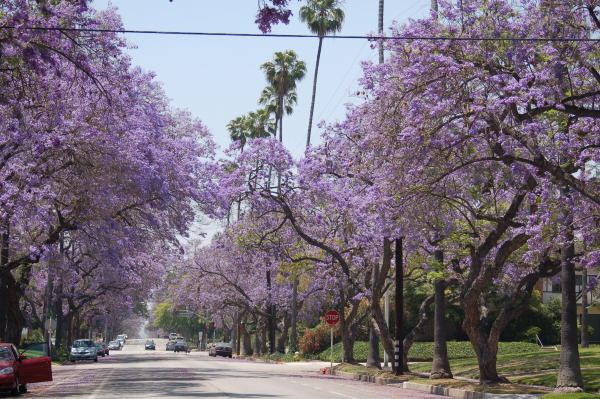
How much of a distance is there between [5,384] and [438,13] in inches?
574

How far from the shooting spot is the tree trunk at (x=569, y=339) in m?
22.7

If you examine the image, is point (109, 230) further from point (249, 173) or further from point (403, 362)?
point (403, 362)

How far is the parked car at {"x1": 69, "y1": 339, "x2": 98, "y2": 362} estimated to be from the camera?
60.6 meters

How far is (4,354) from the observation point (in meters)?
23.0

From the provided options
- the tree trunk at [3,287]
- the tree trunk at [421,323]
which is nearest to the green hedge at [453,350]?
the tree trunk at [421,323]

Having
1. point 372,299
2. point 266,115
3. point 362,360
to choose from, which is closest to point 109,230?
point 372,299

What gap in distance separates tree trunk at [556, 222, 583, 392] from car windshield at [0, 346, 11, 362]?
14.7 metres

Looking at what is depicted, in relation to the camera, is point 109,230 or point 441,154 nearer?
point 441,154

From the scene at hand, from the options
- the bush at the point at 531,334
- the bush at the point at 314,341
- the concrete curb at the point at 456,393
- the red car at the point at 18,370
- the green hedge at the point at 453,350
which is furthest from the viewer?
the bush at the point at 314,341

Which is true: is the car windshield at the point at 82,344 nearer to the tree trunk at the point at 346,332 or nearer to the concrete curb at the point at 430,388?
the tree trunk at the point at 346,332

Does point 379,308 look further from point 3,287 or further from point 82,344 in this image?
point 82,344

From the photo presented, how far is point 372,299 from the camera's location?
3650 cm

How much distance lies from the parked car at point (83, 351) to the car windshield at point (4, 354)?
3865cm

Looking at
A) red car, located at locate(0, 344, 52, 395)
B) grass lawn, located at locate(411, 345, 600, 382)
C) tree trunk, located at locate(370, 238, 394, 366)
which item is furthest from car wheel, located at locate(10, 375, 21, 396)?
tree trunk, located at locate(370, 238, 394, 366)
